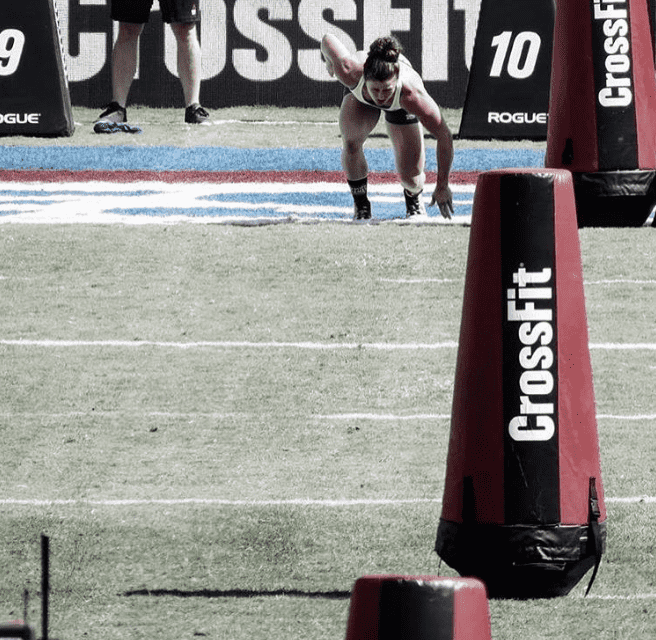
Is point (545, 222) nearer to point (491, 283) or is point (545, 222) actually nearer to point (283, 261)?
point (491, 283)

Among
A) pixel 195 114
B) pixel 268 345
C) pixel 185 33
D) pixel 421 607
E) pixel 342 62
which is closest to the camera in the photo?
pixel 421 607

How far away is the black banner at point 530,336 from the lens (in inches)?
189

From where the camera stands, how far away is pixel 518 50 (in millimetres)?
14453

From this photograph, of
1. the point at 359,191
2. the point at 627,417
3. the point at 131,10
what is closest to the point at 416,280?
the point at 359,191

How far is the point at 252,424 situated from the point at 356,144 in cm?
440

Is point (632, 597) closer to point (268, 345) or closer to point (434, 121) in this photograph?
point (268, 345)

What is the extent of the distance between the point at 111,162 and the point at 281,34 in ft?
12.1

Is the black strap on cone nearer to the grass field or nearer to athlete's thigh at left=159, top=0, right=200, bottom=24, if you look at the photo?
the grass field

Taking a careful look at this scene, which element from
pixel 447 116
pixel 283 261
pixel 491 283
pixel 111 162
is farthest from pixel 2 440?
pixel 447 116

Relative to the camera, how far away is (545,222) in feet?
15.9

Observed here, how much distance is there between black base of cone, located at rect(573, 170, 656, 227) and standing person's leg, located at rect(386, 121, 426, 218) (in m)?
1.03

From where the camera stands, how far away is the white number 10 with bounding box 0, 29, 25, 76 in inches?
557

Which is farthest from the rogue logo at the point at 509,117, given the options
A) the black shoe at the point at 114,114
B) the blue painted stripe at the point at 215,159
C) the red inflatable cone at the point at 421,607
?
the red inflatable cone at the point at 421,607

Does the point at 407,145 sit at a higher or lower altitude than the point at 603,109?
lower
